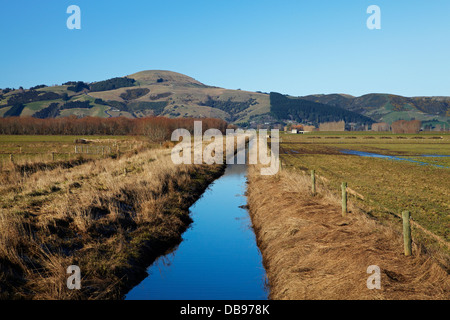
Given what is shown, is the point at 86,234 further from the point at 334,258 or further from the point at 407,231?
the point at 407,231

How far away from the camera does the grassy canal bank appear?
8562 mm

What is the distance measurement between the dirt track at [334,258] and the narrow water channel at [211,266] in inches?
21.3

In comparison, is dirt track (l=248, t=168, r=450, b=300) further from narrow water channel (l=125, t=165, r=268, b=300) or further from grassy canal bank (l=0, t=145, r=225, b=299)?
grassy canal bank (l=0, t=145, r=225, b=299)

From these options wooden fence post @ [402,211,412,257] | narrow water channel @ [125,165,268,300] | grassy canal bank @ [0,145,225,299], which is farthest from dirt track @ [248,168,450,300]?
grassy canal bank @ [0,145,225,299]

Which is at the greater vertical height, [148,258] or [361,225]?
[361,225]

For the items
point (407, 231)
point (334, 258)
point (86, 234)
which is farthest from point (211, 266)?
point (407, 231)

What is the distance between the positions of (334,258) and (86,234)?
733 cm

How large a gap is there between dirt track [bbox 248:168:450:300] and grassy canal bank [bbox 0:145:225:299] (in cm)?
388
